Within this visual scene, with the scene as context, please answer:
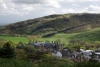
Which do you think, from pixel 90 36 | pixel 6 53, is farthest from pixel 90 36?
pixel 6 53

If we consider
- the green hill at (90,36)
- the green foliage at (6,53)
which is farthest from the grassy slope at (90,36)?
the green foliage at (6,53)

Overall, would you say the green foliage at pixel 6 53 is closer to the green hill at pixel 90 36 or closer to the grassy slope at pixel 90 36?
the green hill at pixel 90 36

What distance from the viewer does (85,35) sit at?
129000 mm

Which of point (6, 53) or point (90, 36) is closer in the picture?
point (6, 53)

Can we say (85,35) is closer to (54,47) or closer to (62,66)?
(54,47)

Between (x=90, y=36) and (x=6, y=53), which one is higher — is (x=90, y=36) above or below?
below

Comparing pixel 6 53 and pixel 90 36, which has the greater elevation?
pixel 6 53

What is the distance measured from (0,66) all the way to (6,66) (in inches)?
6.8

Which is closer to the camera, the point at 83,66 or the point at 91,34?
the point at 83,66

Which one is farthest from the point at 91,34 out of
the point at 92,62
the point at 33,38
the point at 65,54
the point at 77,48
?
the point at 92,62

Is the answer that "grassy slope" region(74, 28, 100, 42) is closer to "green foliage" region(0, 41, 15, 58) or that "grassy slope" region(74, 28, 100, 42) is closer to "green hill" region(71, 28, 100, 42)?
"green hill" region(71, 28, 100, 42)

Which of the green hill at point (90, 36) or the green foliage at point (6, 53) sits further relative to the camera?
the green hill at point (90, 36)

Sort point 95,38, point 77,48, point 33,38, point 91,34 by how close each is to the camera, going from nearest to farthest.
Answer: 1. point 77,48
2. point 33,38
3. point 95,38
4. point 91,34

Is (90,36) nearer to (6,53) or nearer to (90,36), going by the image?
(90,36)
